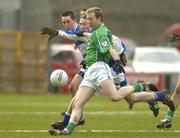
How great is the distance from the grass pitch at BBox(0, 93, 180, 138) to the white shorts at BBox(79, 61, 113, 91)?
900mm

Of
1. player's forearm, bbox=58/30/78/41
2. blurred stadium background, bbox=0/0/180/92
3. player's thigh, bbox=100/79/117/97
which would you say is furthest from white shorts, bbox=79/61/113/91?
blurred stadium background, bbox=0/0/180/92

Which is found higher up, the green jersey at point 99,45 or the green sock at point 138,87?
the green jersey at point 99,45

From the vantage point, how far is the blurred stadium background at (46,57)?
2151 centimetres

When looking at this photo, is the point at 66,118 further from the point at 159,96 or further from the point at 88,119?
the point at 88,119

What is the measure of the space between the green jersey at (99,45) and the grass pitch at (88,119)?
4.40ft

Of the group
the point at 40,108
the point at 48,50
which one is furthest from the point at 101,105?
the point at 48,50

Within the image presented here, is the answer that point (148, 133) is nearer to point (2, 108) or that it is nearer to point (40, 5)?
point (2, 108)

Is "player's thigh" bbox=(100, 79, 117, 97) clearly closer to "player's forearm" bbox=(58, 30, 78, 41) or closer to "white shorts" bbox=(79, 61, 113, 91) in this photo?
"white shorts" bbox=(79, 61, 113, 91)

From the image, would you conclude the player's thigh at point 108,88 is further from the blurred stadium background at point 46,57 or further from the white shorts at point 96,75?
the blurred stadium background at point 46,57

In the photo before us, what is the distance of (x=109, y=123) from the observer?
68.5 ft

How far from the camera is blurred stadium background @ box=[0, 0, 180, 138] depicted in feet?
70.6

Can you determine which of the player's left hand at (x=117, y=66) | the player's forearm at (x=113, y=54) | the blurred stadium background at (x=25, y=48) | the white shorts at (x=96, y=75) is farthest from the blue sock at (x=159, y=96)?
the blurred stadium background at (x=25, y=48)

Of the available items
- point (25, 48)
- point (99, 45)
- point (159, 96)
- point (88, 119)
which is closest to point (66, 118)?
point (159, 96)

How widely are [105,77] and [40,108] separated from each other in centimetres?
1046
